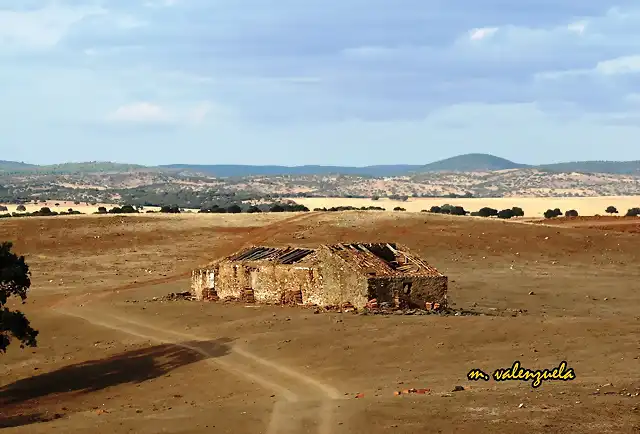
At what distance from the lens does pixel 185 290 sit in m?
41.6

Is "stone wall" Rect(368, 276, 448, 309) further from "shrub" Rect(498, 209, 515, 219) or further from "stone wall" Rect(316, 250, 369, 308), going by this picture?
"shrub" Rect(498, 209, 515, 219)

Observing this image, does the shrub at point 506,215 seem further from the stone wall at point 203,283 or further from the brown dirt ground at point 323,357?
the stone wall at point 203,283

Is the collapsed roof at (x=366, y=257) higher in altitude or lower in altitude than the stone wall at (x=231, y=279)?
higher

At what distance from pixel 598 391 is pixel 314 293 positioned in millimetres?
15583

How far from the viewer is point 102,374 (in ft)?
88.5

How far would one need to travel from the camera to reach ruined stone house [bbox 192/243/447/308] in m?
31.1

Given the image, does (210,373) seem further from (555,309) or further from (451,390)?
(555,309)

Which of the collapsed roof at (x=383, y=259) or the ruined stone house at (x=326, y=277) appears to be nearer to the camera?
the ruined stone house at (x=326, y=277)

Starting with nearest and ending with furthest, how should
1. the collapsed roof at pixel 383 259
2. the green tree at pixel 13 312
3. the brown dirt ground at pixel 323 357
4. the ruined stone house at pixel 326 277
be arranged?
the brown dirt ground at pixel 323 357
the green tree at pixel 13 312
the ruined stone house at pixel 326 277
the collapsed roof at pixel 383 259

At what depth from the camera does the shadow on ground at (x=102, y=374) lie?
25.1m

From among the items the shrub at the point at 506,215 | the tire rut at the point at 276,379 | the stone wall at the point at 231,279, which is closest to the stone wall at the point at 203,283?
the stone wall at the point at 231,279

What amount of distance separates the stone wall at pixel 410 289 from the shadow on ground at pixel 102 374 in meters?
5.22

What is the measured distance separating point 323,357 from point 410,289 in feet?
21.8

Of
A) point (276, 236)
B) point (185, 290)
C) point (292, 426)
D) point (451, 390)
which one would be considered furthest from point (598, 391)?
point (276, 236)
